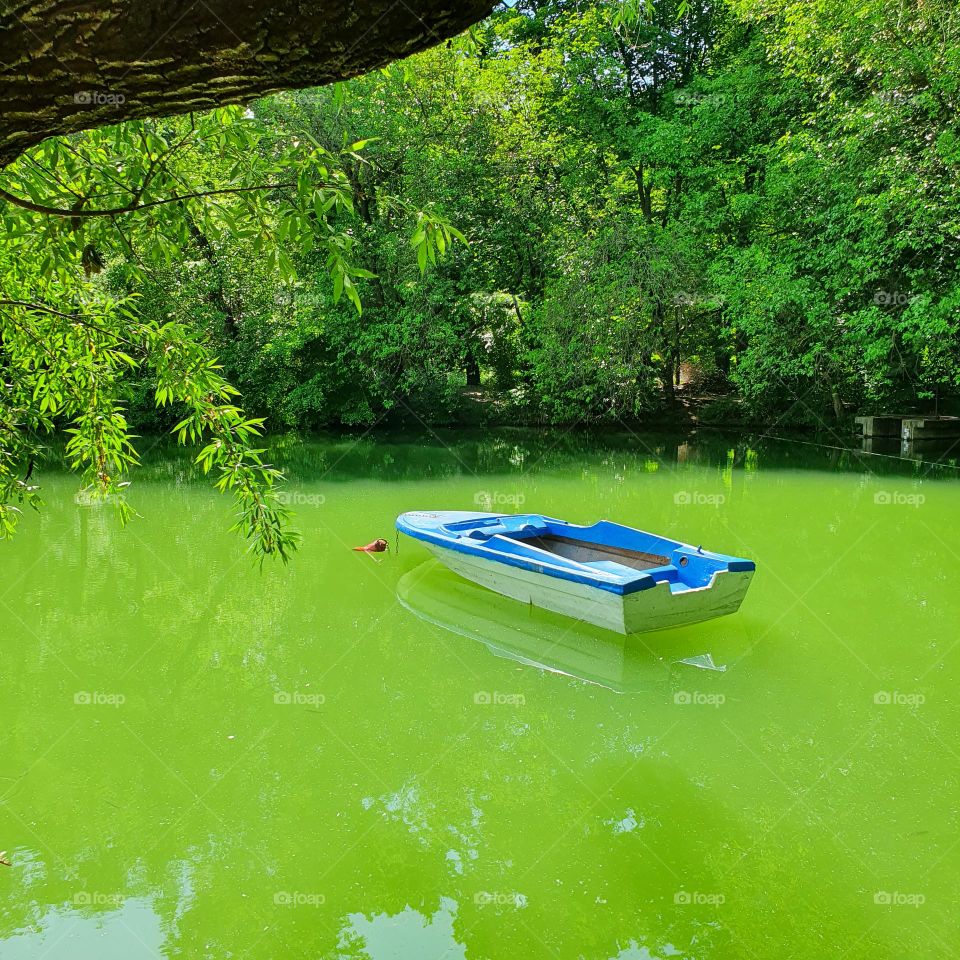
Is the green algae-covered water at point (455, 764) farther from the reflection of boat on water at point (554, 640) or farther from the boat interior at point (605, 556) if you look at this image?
the boat interior at point (605, 556)

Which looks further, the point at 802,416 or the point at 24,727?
the point at 802,416

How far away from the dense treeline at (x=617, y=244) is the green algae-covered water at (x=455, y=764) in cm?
781

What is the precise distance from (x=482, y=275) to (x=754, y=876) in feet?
52.4

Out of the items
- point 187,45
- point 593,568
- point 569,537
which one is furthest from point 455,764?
point 187,45

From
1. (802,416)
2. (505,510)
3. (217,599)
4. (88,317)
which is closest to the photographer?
(88,317)

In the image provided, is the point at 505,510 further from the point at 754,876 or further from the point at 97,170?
Result: the point at 97,170

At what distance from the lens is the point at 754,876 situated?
2.99 meters

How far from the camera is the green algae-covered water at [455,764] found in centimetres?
276

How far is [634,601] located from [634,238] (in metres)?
12.5

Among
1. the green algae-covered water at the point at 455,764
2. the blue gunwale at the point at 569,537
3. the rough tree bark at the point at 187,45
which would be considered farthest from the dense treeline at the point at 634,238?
the rough tree bark at the point at 187,45

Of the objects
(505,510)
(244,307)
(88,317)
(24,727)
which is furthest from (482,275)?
(88,317)

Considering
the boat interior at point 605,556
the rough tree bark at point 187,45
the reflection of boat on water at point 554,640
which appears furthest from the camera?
the boat interior at point 605,556

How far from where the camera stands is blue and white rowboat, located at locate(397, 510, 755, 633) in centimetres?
496

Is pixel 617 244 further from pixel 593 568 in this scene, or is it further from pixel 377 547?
pixel 593 568
